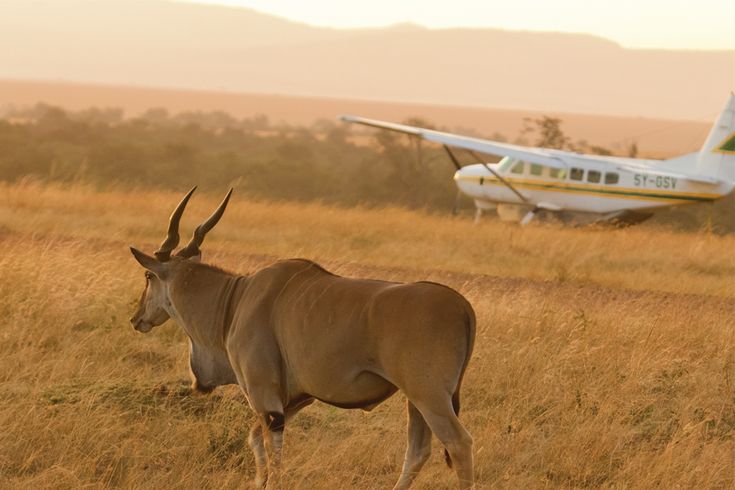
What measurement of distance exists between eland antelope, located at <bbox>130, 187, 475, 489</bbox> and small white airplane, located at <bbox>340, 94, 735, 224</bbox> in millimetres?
20280

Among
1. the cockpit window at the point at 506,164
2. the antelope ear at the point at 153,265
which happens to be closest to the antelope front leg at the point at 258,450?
the antelope ear at the point at 153,265

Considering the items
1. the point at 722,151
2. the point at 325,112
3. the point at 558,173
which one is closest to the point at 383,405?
the point at 558,173

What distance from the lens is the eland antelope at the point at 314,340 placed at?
598cm

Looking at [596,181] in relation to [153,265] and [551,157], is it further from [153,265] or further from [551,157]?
[153,265]

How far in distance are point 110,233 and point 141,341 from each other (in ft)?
32.9

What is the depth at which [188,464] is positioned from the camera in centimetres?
722

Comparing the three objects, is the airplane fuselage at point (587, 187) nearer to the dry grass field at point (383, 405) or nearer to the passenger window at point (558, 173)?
the passenger window at point (558, 173)

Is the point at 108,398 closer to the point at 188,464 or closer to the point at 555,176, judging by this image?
the point at 188,464

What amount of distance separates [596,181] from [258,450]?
70.0 feet

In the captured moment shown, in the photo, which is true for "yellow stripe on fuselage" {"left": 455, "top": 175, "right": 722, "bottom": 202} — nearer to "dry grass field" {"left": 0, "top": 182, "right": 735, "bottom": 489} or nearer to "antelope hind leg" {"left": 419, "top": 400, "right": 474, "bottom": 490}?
"dry grass field" {"left": 0, "top": 182, "right": 735, "bottom": 489}

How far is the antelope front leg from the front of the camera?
6758 millimetres

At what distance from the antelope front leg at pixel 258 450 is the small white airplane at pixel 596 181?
2059 centimetres

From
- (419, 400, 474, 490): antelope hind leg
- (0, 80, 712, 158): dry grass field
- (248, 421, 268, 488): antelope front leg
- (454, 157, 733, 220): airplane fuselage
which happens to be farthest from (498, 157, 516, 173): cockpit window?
(0, 80, 712, 158): dry grass field

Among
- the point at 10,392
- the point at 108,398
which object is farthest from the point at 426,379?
the point at 10,392
